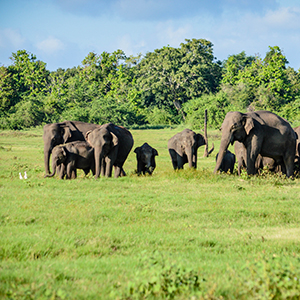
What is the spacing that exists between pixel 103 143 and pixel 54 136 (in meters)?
2.68

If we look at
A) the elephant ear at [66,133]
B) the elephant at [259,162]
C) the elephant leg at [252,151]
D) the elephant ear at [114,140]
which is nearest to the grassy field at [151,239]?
the elephant leg at [252,151]

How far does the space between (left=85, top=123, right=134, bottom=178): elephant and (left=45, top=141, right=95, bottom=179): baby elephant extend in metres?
0.35

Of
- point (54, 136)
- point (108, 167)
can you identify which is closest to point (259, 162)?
point (108, 167)

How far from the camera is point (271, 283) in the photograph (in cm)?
429

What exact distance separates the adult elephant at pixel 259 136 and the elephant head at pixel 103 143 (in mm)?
3751

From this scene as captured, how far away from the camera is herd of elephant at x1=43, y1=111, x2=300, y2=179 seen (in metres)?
14.1

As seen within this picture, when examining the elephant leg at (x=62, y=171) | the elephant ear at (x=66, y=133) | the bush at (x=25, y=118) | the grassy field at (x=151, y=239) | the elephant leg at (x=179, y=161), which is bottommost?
the grassy field at (x=151, y=239)

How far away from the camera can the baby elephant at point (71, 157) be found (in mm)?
14609

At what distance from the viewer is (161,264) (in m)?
4.73

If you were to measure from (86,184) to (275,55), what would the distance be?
2233 inches

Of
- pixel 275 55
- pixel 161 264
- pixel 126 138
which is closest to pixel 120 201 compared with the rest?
pixel 161 264

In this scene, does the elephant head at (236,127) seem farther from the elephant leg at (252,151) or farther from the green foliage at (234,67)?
the green foliage at (234,67)

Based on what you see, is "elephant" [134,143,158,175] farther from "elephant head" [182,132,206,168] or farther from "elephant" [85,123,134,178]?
"elephant head" [182,132,206,168]

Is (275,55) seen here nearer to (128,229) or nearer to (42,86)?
(42,86)
